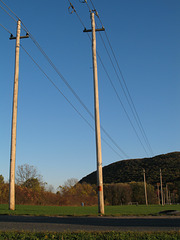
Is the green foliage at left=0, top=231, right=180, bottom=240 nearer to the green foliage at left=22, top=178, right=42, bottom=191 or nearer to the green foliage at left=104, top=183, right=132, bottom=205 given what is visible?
the green foliage at left=22, top=178, right=42, bottom=191

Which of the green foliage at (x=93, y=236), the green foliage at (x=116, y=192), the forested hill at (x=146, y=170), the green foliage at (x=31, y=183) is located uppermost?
the forested hill at (x=146, y=170)

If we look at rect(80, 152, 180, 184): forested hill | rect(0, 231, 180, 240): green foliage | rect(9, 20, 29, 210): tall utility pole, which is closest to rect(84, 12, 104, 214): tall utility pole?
rect(9, 20, 29, 210): tall utility pole

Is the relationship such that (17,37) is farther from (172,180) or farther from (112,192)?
(172,180)

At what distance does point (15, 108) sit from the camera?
1822cm

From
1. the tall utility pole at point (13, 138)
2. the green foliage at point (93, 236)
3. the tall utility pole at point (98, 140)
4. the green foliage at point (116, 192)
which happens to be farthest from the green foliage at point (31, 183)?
the green foliage at point (93, 236)

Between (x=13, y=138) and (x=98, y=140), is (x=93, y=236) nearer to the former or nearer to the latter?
(x=98, y=140)

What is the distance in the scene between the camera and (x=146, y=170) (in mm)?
119812

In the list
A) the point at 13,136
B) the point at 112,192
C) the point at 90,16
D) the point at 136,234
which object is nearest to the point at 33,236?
the point at 136,234

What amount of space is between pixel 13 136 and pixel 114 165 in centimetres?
12344

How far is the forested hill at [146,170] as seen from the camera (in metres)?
109

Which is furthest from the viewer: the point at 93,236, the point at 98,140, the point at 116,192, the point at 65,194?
the point at 116,192

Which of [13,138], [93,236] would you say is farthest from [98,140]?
[93,236]

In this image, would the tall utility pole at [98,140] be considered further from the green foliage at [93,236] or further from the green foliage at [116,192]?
the green foliage at [116,192]

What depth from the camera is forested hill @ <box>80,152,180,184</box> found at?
109 m
